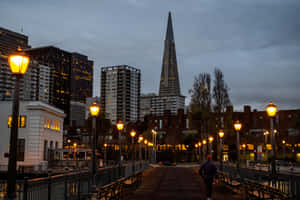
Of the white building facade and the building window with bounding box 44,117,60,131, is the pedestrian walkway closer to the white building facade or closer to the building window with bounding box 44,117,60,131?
the white building facade

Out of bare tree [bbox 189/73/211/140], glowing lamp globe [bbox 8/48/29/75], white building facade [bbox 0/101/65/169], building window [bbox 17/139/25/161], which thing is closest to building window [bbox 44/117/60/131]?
white building facade [bbox 0/101/65/169]

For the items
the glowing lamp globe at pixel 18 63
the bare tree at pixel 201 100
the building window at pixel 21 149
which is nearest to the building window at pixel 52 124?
the building window at pixel 21 149

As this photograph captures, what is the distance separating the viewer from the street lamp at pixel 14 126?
10172mm

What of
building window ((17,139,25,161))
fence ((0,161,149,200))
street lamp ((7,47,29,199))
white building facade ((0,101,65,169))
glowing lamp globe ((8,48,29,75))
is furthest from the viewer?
white building facade ((0,101,65,169))

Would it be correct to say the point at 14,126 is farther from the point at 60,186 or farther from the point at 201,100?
the point at 201,100

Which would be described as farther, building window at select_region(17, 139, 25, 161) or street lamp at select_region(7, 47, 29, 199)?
building window at select_region(17, 139, 25, 161)

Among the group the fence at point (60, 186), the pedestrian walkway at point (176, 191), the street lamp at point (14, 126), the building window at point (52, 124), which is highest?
the building window at point (52, 124)

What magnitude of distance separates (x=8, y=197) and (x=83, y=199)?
7509 mm

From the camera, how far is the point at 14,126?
10680mm

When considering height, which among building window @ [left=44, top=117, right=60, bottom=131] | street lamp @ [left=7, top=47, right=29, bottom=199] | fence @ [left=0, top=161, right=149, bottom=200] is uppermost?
building window @ [left=44, top=117, right=60, bottom=131]

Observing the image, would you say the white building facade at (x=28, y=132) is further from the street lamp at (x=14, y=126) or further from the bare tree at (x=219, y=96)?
the street lamp at (x=14, y=126)

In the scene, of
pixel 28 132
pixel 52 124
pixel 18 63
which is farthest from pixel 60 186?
pixel 52 124

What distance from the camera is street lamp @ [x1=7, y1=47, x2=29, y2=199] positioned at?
10172 millimetres

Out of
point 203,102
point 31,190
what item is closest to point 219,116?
point 203,102
